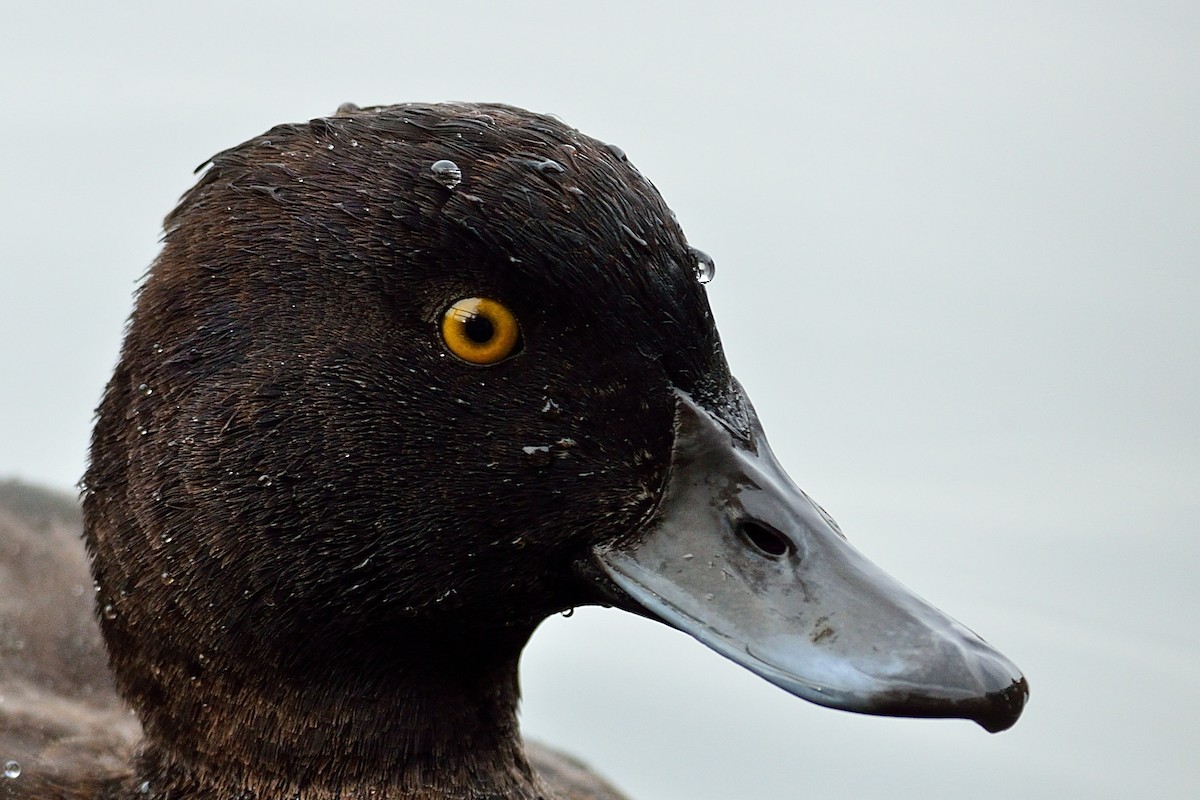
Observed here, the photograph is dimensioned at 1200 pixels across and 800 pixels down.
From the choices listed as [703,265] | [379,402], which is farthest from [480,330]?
[703,265]

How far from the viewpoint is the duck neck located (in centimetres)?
272

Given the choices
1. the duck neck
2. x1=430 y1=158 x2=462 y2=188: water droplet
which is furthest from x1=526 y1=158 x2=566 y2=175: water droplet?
the duck neck

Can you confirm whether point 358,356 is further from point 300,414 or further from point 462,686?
point 462,686

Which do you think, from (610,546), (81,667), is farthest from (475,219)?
(81,667)

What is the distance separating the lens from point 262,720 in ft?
9.00

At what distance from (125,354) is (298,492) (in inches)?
15.1

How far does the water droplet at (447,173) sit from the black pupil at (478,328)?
197mm

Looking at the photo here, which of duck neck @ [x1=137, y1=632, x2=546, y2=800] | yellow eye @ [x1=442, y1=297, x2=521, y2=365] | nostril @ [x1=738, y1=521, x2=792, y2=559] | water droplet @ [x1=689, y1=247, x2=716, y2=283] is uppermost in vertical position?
water droplet @ [x1=689, y1=247, x2=716, y2=283]

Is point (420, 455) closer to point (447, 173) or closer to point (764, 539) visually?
point (447, 173)

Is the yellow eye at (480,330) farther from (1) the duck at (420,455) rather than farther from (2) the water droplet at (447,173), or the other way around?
(2) the water droplet at (447,173)

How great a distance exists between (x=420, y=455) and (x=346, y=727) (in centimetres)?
47

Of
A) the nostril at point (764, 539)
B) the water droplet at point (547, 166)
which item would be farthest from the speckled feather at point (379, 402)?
the nostril at point (764, 539)

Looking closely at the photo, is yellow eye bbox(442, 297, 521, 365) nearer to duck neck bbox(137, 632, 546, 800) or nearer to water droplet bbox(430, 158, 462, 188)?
water droplet bbox(430, 158, 462, 188)

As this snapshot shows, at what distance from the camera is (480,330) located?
255 centimetres
